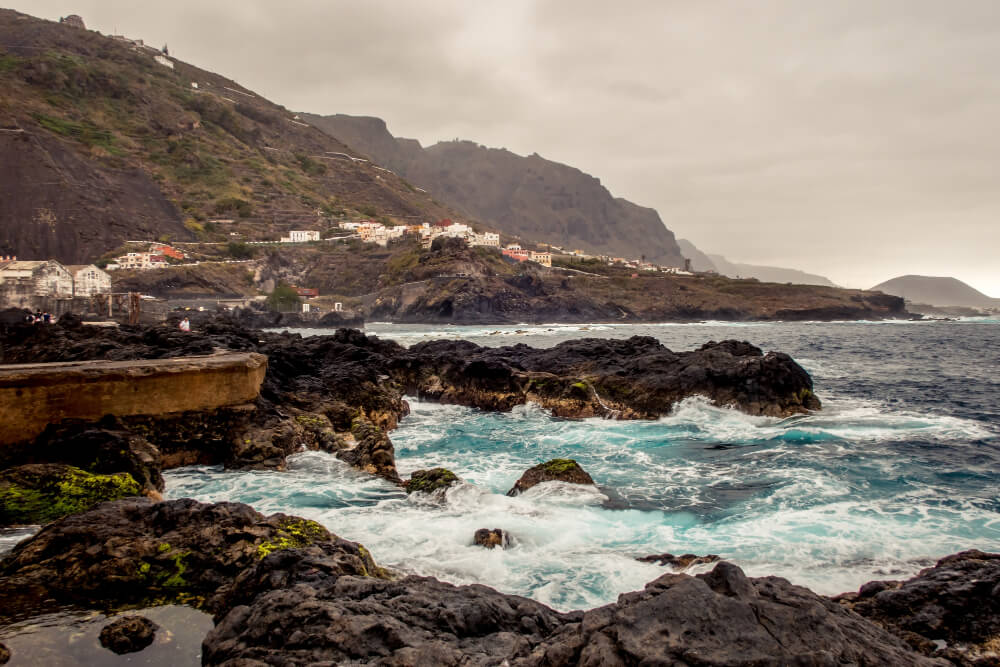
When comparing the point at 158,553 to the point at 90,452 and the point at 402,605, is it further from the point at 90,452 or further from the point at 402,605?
the point at 90,452

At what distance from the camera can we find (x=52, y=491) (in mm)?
8148

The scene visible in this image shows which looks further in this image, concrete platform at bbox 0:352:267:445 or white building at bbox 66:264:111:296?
white building at bbox 66:264:111:296

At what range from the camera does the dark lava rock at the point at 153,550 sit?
5621 mm

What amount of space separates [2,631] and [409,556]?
177 inches

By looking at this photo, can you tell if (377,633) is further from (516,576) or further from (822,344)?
(822,344)

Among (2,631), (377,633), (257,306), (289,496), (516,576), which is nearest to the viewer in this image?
(377,633)

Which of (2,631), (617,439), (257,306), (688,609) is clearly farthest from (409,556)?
(257,306)

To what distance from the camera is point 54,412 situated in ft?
33.9


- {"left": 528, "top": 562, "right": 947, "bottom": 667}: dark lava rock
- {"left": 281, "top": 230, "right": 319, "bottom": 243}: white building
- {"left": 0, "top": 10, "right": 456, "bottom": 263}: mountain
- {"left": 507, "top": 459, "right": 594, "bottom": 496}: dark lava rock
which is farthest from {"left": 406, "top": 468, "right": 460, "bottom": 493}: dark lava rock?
{"left": 281, "top": 230, "right": 319, "bottom": 243}: white building

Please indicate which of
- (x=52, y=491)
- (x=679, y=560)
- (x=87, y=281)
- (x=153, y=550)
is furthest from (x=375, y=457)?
(x=87, y=281)

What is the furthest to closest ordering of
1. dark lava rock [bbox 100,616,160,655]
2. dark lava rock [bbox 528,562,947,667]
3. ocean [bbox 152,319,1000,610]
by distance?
ocean [bbox 152,319,1000,610]
dark lava rock [bbox 100,616,160,655]
dark lava rock [bbox 528,562,947,667]

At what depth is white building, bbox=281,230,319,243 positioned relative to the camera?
11881 centimetres

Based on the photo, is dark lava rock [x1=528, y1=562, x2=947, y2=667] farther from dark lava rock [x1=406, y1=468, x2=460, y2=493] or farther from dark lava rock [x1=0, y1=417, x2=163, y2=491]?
dark lava rock [x1=0, y1=417, x2=163, y2=491]

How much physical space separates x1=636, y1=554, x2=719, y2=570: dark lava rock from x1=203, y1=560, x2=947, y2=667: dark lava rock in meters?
3.27
